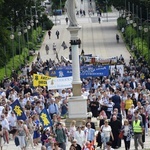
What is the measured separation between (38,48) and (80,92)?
53.3m

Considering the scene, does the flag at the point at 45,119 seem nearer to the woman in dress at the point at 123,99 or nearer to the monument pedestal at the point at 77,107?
the monument pedestal at the point at 77,107

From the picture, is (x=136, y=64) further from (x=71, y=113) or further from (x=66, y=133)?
(x=66, y=133)

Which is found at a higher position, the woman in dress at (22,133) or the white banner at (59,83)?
the woman in dress at (22,133)

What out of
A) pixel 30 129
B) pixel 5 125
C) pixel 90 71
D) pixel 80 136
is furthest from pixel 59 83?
pixel 80 136

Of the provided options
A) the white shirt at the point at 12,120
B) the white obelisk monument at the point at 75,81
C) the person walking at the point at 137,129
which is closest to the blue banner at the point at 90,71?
the white obelisk monument at the point at 75,81

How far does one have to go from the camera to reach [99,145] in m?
37.2

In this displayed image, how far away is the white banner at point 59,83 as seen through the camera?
47375mm

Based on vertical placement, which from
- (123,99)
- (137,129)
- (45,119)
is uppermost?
(45,119)

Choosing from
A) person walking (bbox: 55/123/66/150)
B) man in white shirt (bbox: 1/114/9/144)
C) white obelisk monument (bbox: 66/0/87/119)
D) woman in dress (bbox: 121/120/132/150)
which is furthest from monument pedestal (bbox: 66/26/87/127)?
person walking (bbox: 55/123/66/150)

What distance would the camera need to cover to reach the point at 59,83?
47594mm

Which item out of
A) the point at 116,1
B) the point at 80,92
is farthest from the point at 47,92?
the point at 116,1

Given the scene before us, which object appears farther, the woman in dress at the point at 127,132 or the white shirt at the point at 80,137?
the woman in dress at the point at 127,132

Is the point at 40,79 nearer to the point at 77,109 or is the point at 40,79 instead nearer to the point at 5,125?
the point at 77,109

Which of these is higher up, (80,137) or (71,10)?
(71,10)
